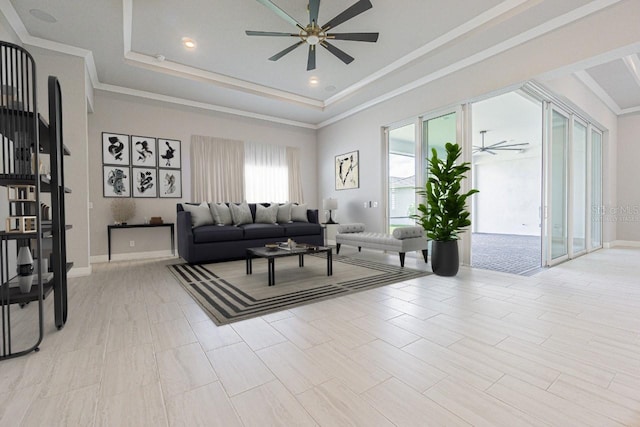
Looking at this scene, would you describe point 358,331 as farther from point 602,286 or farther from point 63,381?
point 602,286

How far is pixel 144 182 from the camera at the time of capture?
5.23m

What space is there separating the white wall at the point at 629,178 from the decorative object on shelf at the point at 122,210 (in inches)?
385

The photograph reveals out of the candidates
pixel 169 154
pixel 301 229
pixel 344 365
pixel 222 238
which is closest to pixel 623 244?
pixel 301 229

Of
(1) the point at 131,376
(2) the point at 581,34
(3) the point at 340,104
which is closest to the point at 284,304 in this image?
(1) the point at 131,376

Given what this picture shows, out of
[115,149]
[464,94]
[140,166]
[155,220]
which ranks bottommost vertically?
[155,220]

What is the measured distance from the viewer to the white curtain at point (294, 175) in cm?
699

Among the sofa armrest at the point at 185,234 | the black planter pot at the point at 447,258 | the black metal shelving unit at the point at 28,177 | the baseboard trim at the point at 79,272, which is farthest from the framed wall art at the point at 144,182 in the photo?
the black planter pot at the point at 447,258

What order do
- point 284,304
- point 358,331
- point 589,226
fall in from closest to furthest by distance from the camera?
point 358,331 → point 284,304 → point 589,226

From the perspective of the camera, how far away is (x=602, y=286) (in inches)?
120

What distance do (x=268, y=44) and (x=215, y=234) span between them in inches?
114

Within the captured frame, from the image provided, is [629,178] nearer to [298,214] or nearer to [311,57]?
[298,214]

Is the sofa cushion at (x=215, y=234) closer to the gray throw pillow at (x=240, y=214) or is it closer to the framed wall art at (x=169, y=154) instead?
the gray throw pillow at (x=240, y=214)

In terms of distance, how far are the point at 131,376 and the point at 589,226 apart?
7.23 metres

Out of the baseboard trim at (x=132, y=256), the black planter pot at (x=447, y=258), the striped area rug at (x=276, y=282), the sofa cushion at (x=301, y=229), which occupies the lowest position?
the striped area rug at (x=276, y=282)
